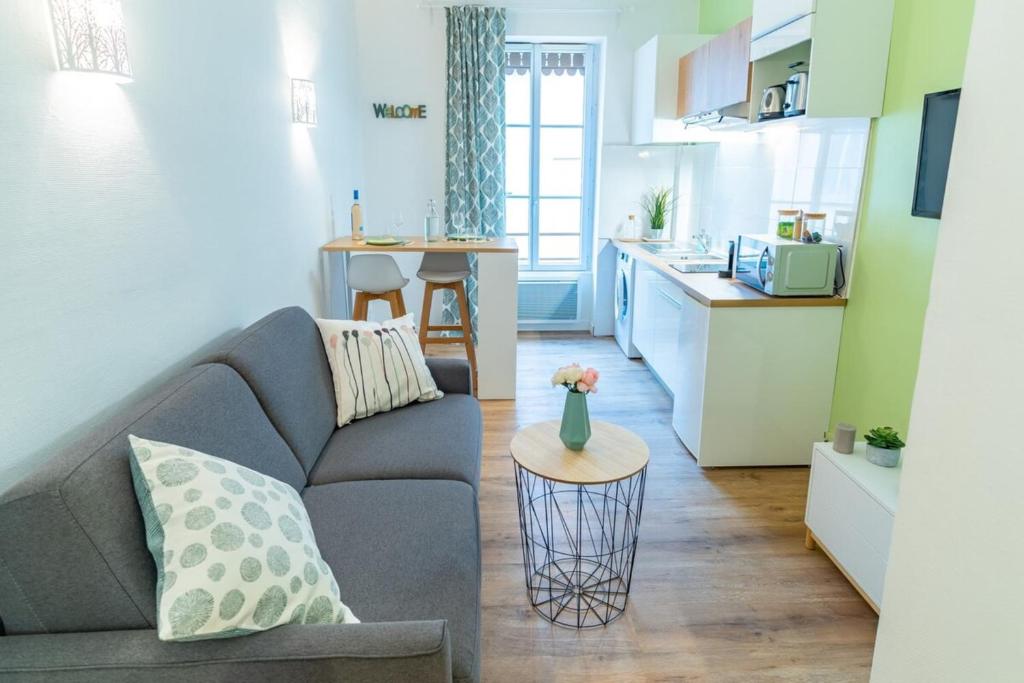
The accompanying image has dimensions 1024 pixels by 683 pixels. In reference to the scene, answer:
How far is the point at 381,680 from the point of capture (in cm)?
121

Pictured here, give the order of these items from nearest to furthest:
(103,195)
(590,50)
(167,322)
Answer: (103,195), (167,322), (590,50)

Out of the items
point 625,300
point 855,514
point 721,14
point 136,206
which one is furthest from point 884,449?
point 721,14

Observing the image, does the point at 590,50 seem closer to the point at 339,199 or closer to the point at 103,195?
the point at 339,199

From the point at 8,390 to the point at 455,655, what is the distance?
1.11m

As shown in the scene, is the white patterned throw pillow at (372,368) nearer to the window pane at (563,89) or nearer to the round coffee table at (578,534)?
the round coffee table at (578,534)

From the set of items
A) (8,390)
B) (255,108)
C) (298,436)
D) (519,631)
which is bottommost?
(519,631)

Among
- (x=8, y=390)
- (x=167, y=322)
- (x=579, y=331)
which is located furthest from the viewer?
(x=579, y=331)

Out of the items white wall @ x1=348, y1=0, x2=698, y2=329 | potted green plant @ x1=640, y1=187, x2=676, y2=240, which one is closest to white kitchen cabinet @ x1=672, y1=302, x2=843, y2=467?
potted green plant @ x1=640, y1=187, x2=676, y2=240

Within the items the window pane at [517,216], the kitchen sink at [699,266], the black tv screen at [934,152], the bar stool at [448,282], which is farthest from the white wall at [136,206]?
the window pane at [517,216]

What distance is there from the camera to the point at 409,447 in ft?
7.69

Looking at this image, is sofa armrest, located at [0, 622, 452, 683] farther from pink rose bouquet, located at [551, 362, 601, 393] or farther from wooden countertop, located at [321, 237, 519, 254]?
wooden countertop, located at [321, 237, 519, 254]

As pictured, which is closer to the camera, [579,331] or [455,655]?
[455,655]

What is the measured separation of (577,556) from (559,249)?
4016mm

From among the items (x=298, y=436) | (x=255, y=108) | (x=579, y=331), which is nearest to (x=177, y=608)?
(x=298, y=436)
